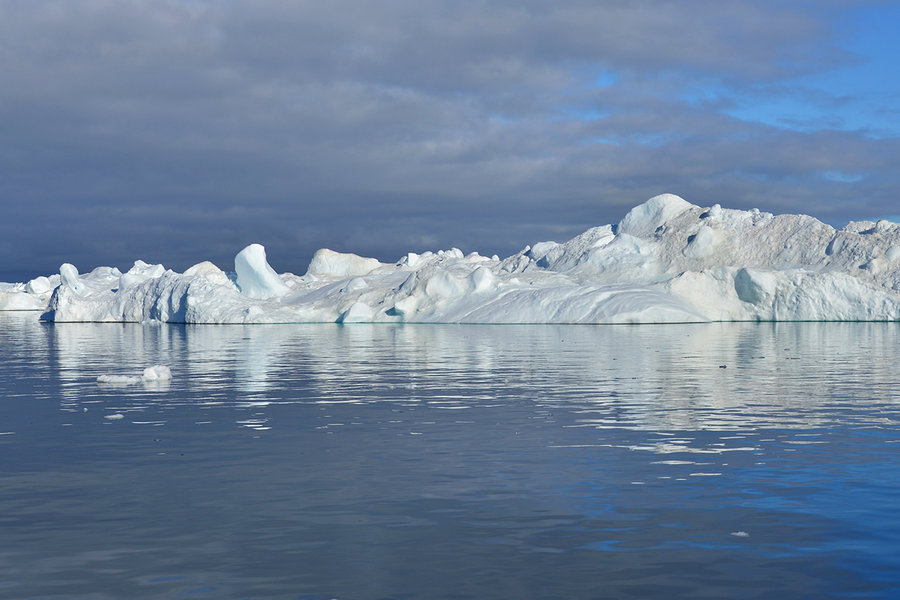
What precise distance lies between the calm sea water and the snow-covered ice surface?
37.0 metres

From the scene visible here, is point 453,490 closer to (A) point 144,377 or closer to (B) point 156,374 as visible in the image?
(A) point 144,377

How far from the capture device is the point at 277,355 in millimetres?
29297

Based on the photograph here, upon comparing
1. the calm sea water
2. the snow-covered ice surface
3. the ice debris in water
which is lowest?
the calm sea water

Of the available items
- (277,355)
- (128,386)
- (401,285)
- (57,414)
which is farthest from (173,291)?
(57,414)

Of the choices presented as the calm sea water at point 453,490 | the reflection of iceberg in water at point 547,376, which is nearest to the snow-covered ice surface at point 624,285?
the reflection of iceberg in water at point 547,376

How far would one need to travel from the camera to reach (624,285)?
188 feet

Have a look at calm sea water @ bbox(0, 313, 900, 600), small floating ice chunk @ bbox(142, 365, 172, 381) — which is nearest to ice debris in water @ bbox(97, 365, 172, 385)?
small floating ice chunk @ bbox(142, 365, 172, 381)

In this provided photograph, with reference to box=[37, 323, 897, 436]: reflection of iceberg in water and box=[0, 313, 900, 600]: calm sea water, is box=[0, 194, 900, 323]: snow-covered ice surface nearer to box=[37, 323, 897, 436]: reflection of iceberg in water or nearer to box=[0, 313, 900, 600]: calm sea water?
box=[37, 323, 897, 436]: reflection of iceberg in water

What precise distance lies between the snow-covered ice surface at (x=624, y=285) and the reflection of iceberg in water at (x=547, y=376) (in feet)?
62.0

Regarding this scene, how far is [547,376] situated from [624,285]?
3808 centimetres

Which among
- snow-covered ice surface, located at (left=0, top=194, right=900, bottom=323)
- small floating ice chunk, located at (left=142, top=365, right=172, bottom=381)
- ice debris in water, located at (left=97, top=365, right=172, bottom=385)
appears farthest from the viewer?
snow-covered ice surface, located at (left=0, top=194, right=900, bottom=323)

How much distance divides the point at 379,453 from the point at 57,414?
675cm

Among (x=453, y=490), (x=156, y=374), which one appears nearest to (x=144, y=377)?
(x=156, y=374)

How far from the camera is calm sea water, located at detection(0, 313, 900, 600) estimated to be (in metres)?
Answer: 6.16
